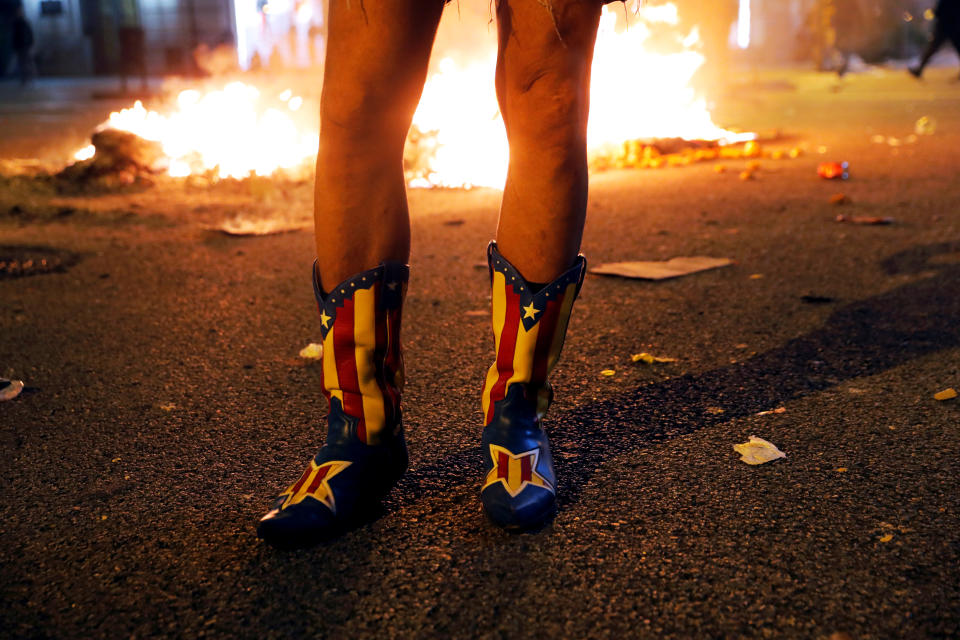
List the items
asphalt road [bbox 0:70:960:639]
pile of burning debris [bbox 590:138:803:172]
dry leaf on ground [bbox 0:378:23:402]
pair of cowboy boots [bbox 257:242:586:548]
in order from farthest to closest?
pile of burning debris [bbox 590:138:803:172], dry leaf on ground [bbox 0:378:23:402], pair of cowboy boots [bbox 257:242:586:548], asphalt road [bbox 0:70:960:639]

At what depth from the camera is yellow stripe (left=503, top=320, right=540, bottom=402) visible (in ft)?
5.52

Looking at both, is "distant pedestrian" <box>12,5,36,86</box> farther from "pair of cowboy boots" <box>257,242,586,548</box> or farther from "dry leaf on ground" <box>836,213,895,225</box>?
"pair of cowboy boots" <box>257,242,586,548</box>

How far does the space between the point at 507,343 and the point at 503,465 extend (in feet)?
0.75

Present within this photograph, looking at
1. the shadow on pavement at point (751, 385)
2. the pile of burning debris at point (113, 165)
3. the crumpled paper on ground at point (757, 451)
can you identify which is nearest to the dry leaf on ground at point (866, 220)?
the shadow on pavement at point (751, 385)

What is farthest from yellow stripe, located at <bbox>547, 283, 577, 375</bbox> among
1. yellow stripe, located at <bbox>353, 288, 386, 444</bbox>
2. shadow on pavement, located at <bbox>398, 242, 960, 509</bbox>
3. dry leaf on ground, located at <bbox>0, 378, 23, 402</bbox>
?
dry leaf on ground, located at <bbox>0, 378, 23, 402</bbox>

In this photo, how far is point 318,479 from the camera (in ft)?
5.24

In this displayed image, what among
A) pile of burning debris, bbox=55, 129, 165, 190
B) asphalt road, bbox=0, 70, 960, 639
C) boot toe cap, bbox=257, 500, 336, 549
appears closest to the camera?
asphalt road, bbox=0, 70, 960, 639

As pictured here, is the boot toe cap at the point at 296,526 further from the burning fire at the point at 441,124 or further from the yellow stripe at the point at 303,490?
the burning fire at the point at 441,124

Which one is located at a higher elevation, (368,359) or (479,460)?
(368,359)

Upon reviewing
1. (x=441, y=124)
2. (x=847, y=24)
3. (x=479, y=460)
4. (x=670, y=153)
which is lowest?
(x=479, y=460)

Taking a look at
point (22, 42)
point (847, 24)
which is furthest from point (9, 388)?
point (22, 42)

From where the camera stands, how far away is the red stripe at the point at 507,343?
1.69m

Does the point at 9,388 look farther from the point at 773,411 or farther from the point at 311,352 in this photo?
the point at 773,411

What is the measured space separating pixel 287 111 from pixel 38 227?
2.89m
